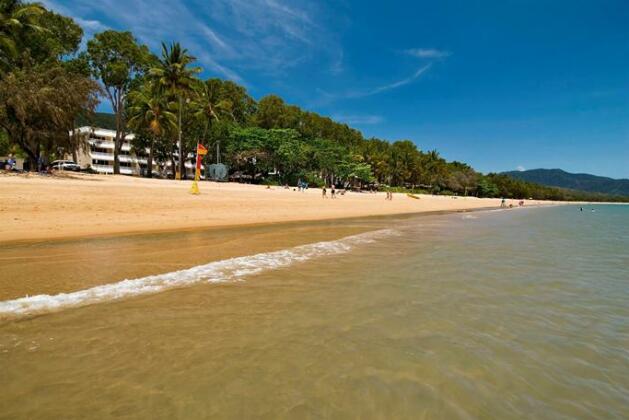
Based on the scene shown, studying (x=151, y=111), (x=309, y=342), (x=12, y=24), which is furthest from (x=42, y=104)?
(x=309, y=342)

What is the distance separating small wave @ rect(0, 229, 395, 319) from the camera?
5.01 metres

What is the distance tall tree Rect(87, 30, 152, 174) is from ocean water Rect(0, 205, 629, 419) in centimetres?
4167

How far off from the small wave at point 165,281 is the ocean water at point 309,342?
44 millimetres

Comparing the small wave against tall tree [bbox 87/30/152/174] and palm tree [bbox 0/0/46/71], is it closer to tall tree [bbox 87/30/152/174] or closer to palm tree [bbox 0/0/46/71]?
palm tree [bbox 0/0/46/71]

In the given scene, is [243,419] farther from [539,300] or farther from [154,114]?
[154,114]

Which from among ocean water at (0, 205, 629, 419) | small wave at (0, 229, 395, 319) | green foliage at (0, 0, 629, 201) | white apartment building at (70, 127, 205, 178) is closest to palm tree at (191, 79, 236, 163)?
green foliage at (0, 0, 629, 201)

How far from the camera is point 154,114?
40.2 metres

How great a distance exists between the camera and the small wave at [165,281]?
501 centimetres

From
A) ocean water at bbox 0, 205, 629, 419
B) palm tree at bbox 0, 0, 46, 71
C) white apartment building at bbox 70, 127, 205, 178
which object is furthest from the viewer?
white apartment building at bbox 70, 127, 205, 178

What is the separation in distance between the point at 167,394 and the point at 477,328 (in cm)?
387

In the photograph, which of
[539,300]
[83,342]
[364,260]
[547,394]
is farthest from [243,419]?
[364,260]

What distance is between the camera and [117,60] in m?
42.0

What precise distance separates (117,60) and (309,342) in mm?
49403

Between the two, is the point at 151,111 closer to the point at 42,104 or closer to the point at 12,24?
the point at 12,24
